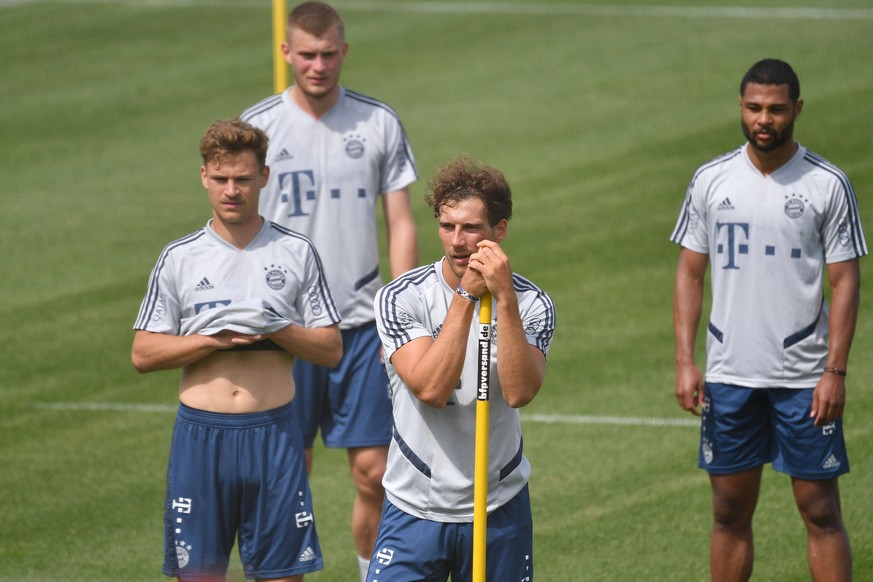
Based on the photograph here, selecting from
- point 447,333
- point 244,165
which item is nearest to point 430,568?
point 447,333

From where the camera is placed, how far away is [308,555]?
641 centimetres

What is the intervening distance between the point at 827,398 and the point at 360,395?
231cm

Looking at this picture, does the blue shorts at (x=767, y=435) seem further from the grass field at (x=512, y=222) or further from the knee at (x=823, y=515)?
the grass field at (x=512, y=222)

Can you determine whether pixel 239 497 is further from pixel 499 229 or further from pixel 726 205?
pixel 726 205

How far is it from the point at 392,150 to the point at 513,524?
272cm

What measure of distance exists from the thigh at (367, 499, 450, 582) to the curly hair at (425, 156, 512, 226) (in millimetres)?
1134

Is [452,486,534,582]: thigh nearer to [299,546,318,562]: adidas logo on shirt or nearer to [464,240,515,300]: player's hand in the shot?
[464,240,515,300]: player's hand

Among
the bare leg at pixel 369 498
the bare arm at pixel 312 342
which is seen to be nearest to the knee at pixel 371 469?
the bare leg at pixel 369 498

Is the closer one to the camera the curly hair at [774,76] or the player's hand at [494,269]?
the player's hand at [494,269]

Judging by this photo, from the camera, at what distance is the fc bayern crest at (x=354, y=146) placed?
24.5ft

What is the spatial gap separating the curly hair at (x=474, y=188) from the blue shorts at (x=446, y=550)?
1.09m

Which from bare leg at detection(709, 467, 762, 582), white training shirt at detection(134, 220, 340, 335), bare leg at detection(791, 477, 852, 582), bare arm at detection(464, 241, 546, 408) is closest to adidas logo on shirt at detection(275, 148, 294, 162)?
white training shirt at detection(134, 220, 340, 335)

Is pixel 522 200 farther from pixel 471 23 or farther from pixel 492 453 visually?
pixel 492 453

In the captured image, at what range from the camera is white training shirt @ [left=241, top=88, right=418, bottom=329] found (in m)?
7.43
